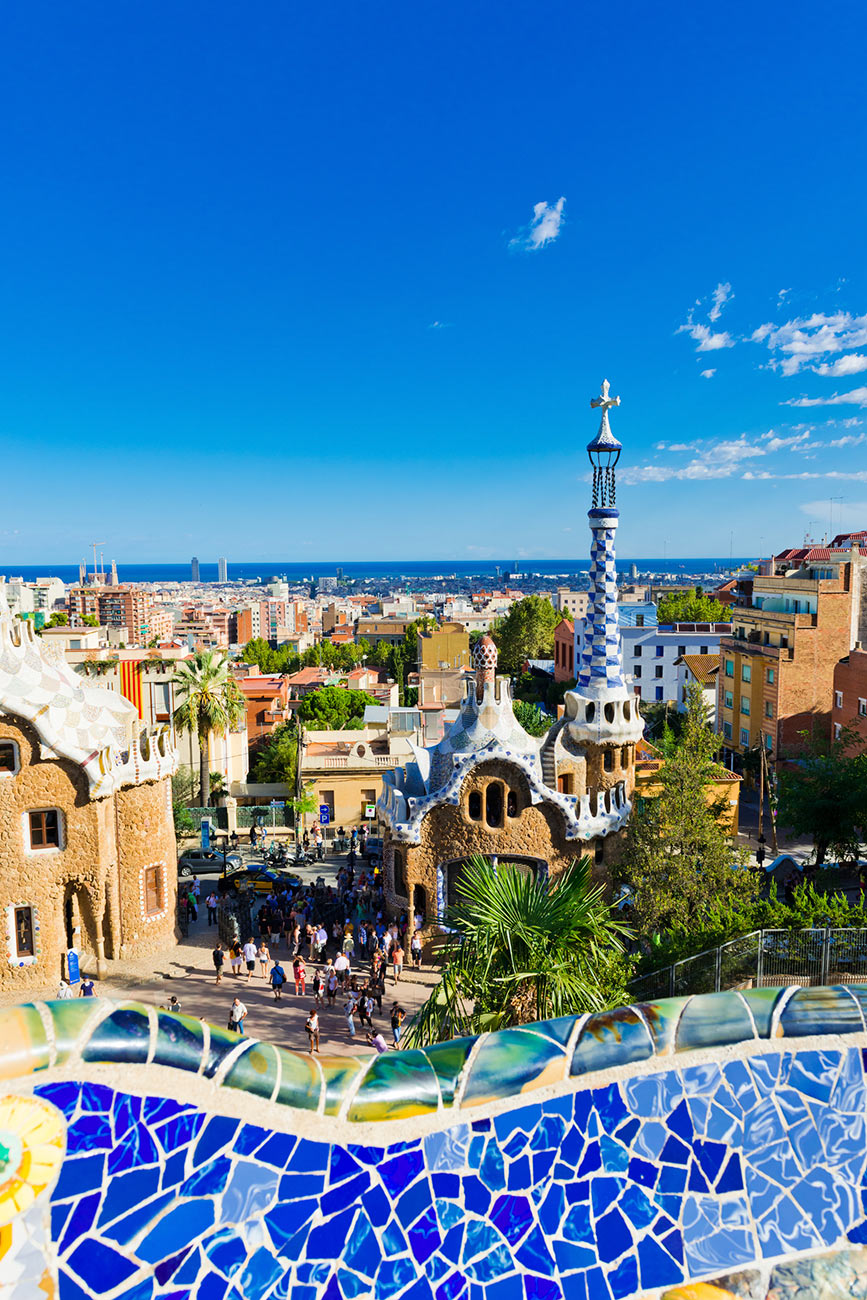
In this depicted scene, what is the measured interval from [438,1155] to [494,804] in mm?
18459

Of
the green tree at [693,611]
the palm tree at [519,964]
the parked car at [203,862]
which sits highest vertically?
the green tree at [693,611]

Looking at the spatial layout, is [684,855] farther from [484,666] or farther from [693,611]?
[693,611]

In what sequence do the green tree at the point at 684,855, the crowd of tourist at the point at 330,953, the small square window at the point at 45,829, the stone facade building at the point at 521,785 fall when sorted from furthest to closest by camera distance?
1. the stone facade building at the point at 521,785
2. the small square window at the point at 45,829
3. the green tree at the point at 684,855
4. the crowd of tourist at the point at 330,953

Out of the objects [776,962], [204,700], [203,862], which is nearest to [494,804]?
[776,962]

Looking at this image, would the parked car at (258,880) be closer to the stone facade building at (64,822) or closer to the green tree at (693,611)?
the stone facade building at (64,822)

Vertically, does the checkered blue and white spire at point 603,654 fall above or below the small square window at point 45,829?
above

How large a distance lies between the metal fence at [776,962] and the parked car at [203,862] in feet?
64.3

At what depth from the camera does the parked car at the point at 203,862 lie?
31359 millimetres

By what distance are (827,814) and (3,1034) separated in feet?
84.7

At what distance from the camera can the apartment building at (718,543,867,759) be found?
4334 cm

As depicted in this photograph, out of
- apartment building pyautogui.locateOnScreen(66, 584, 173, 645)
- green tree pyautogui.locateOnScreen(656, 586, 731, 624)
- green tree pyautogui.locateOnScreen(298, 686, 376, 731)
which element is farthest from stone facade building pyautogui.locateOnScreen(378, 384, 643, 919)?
apartment building pyautogui.locateOnScreen(66, 584, 173, 645)

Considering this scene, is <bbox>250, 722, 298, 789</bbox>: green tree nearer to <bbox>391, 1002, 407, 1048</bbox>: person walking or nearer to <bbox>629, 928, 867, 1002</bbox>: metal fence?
<bbox>391, 1002, 407, 1048</bbox>: person walking

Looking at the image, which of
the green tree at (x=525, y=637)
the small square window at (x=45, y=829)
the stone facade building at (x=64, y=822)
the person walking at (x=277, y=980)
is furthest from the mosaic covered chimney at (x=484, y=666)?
the green tree at (x=525, y=637)

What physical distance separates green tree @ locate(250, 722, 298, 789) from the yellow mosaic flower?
120ft
